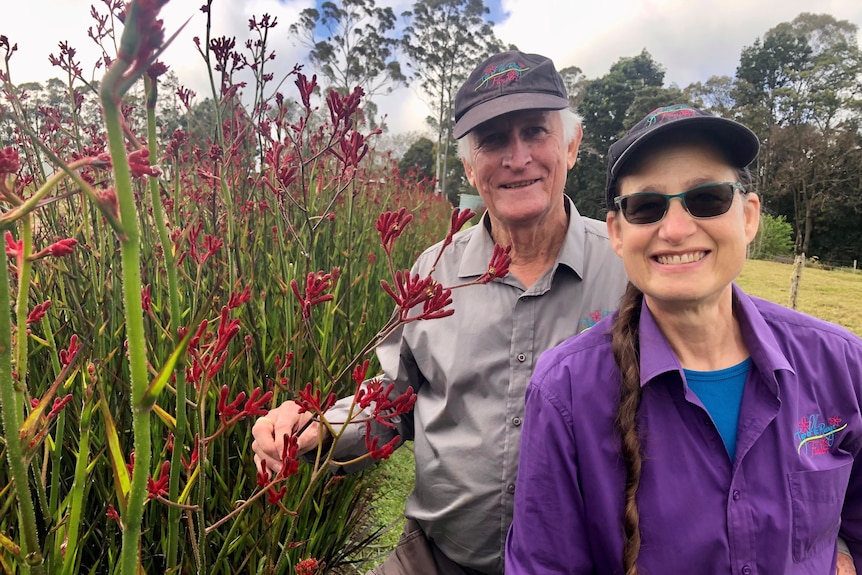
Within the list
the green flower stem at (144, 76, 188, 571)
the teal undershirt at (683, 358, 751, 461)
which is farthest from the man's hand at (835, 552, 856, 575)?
the green flower stem at (144, 76, 188, 571)

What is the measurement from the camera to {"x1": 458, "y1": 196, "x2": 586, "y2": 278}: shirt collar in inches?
75.2

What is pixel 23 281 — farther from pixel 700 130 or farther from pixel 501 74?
pixel 501 74

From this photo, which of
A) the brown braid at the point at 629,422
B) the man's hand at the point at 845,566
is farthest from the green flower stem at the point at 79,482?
the man's hand at the point at 845,566

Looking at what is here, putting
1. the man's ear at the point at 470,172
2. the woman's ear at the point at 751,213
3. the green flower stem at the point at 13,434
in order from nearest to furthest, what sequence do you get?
the green flower stem at the point at 13,434
the woman's ear at the point at 751,213
the man's ear at the point at 470,172

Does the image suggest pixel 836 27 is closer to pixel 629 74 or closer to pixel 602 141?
pixel 629 74

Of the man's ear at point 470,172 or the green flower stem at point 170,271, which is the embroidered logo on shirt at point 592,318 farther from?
the green flower stem at point 170,271

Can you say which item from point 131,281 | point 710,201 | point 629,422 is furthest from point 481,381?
point 131,281

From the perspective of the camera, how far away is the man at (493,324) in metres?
1.79

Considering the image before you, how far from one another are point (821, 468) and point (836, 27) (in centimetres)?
4093

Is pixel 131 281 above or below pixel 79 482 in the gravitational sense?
above

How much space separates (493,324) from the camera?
1.91m

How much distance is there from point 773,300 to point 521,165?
26.8 feet

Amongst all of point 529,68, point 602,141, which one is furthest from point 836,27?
point 529,68

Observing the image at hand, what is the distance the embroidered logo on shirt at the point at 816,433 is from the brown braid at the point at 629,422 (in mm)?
387
